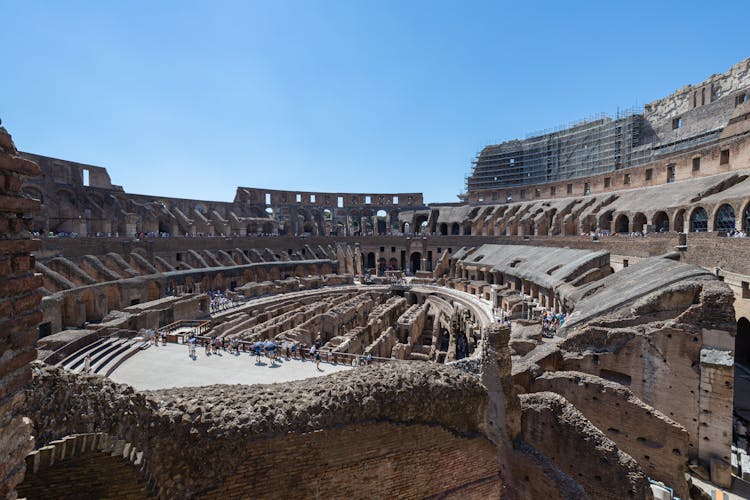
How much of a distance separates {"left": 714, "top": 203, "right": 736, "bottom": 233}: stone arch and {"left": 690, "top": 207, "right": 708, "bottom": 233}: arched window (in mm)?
1005

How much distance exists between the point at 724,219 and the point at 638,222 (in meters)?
7.38

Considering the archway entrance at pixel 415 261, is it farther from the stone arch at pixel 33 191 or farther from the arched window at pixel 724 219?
the stone arch at pixel 33 191

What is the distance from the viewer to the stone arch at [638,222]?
25705mm

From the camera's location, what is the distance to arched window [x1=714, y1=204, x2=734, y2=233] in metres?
18.3

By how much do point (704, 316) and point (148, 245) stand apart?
32.7 meters

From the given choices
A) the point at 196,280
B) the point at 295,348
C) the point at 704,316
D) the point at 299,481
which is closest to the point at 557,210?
the point at 704,316

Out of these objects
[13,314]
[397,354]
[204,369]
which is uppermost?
[13,314]

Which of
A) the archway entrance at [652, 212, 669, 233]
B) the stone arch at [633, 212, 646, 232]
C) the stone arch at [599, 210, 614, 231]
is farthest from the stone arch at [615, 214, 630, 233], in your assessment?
the archway entrance at [652, 212, 669, 233]

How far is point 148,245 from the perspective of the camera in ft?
93.4

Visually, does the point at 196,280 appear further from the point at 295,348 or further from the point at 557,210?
the point at 557,210

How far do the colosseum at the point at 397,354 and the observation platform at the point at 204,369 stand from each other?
10cm

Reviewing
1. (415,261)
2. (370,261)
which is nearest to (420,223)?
(415,261)

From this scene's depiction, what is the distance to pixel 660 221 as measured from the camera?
2453 centimetres

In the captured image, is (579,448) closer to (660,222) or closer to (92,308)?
(92,308)
